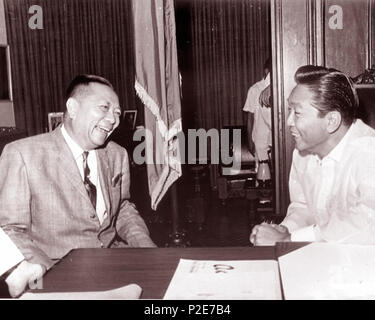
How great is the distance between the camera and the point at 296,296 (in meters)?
0.99

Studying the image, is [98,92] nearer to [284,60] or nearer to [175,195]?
[284,60]

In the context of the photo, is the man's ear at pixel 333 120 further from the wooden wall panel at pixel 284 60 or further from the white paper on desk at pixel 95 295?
the white paper on desk at pixel 95 295

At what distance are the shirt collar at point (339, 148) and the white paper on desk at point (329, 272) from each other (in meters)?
0.55

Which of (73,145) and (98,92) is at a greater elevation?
(98,92)

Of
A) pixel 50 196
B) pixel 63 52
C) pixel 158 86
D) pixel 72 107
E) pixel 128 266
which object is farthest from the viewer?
pixel 63 52

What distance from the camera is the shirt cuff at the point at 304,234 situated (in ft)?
5.36

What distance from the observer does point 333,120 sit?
1791mm

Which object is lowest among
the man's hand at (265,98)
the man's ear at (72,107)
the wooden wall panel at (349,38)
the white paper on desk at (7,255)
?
the white paper on desk at (7,255)

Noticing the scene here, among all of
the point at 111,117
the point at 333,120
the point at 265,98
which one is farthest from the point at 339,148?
the point at 265,98

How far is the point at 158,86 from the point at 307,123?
1302 mm

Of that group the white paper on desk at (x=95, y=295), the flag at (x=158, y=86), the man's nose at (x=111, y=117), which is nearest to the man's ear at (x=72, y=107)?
the man's nose at (x=111, y=117)

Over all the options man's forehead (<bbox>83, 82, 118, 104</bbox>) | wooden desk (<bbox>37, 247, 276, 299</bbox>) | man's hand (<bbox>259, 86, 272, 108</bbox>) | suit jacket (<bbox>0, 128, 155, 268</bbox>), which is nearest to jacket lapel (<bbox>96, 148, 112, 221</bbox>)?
suit jacket (<bbox>0, 128, 155, 268</bbox>)

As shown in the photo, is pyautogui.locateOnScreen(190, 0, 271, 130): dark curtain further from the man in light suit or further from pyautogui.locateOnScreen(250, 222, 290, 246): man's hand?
pyautogui.locateOnScreen(250, 222, 290, 246): man's hand


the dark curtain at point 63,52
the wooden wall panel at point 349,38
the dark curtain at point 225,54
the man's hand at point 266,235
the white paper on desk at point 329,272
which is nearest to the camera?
the white paper on desk at point 329,272
